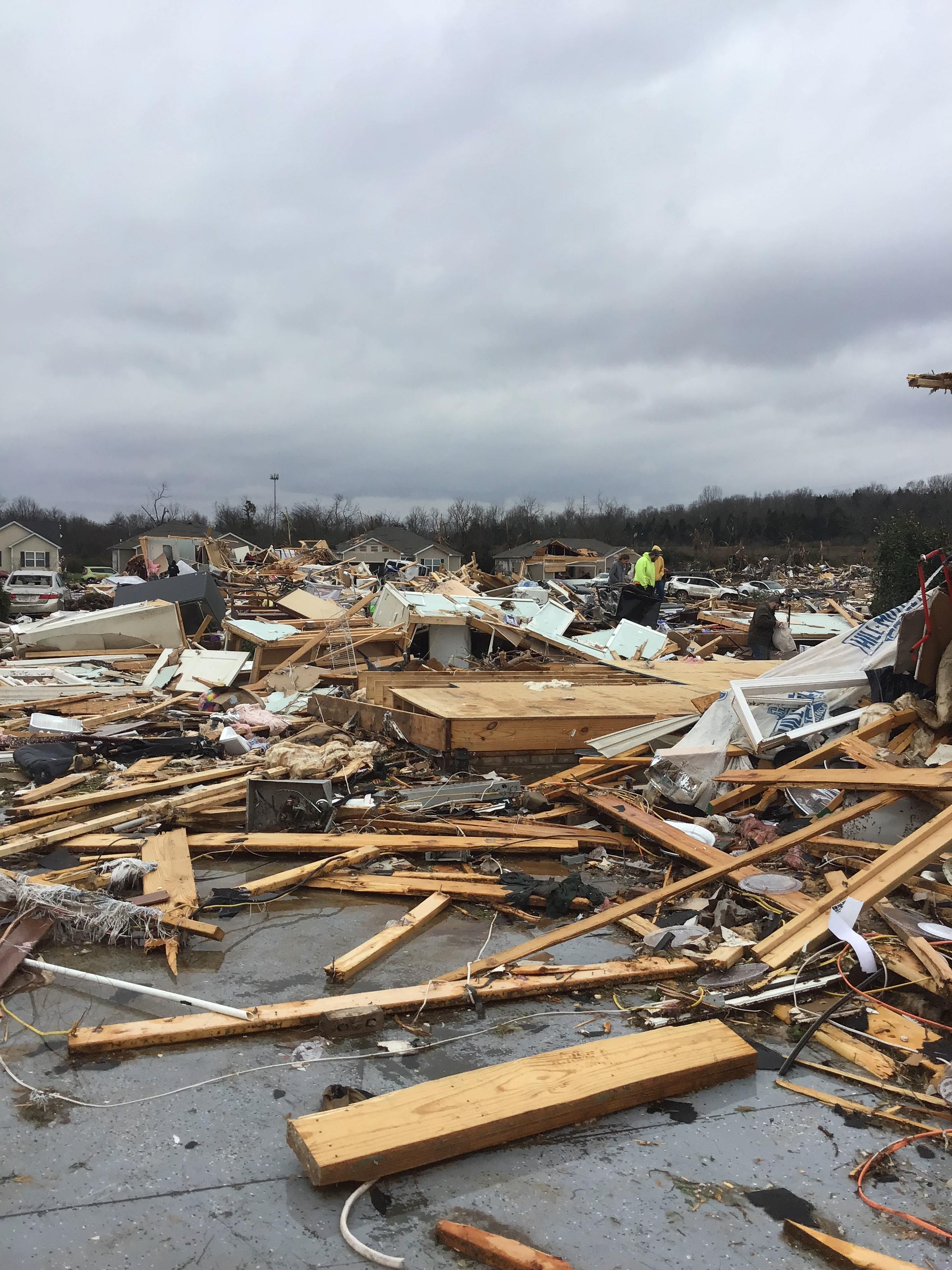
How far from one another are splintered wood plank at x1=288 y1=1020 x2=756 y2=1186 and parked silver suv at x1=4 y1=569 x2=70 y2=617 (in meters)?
26.0

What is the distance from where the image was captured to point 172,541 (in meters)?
56.1

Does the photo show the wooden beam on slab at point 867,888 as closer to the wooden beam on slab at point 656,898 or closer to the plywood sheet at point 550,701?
the wooden beam on slab at point 656,898

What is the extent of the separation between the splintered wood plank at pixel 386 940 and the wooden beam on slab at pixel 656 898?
1.34 ft

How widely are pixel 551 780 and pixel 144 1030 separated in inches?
162

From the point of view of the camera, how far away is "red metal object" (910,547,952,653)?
222 inches

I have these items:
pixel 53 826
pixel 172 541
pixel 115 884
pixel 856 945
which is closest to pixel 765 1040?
pixel 856 945

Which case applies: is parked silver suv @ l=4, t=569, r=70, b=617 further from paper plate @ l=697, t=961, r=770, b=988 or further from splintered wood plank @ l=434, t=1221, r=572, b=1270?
splintered wood plank @ l=434, t=1221, r=572, b=1270

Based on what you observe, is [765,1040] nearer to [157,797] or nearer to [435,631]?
[157,797]

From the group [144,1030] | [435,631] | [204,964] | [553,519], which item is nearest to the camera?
[144,1030]

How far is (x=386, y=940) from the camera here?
4082 mm

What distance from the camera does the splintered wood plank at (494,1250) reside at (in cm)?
202

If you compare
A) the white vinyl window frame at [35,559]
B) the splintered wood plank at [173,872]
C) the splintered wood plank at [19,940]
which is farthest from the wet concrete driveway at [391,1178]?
the white vinyl window frame at [35,559]

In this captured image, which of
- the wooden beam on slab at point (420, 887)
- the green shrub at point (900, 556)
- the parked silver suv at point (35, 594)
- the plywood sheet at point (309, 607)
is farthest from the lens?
the parked silver suv at point (35, 594)

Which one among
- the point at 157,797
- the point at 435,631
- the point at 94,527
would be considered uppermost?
the point at 94,527
